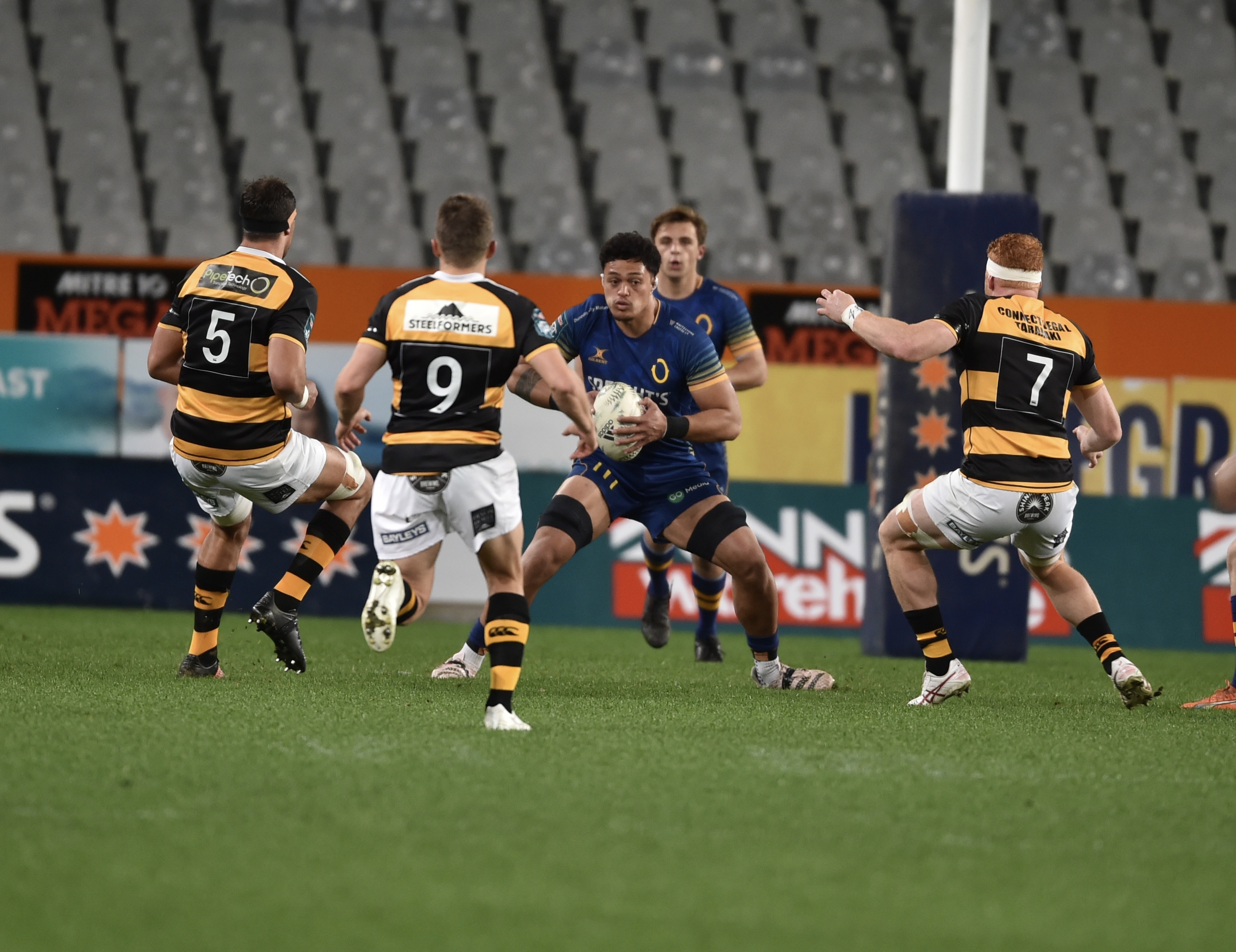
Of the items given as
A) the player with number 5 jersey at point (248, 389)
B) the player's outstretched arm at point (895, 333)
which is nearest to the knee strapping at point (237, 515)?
the player with number 5 jersey at point (248, 389)

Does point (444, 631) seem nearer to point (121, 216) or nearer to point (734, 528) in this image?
point (734, 528)

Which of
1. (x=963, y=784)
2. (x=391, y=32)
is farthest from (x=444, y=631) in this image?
(x=391, y=32)

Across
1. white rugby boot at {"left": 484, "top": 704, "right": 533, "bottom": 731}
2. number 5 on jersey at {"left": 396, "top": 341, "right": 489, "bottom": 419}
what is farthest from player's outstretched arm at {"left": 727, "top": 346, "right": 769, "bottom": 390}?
white rugby boot at {"left": 484, "top": 704, "right": 533, "bottom": 731}

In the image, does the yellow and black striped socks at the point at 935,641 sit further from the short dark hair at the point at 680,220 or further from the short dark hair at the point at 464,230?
the short dark hair at the point at 464,230

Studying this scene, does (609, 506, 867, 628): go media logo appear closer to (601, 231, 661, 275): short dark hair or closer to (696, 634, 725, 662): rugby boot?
(696, 634, 725, 662): rugby boot

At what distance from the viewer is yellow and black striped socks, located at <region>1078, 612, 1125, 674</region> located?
20.3ft

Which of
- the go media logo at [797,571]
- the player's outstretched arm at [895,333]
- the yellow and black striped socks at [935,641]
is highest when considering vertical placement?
the player's outstretched arm at [895,333]

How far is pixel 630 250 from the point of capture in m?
6.27

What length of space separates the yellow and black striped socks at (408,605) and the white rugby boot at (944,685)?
2088 mm

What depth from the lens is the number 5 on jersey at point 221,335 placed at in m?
5.91

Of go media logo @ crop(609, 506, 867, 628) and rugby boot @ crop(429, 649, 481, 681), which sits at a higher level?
rugby boot @ crop(429, 649, 481, 681)

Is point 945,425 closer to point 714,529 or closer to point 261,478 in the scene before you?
Result: point 714,529

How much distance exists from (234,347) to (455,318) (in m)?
1.38

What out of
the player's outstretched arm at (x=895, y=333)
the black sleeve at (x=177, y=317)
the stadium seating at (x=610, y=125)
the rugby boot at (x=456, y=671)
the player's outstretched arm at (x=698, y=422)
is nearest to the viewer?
the player's outstretched arm at (x=895, y=333)
